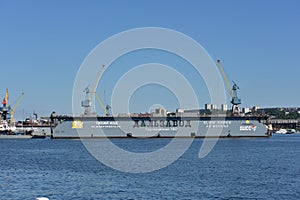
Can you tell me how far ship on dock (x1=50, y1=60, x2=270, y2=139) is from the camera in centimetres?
18425

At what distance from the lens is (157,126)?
617 feet

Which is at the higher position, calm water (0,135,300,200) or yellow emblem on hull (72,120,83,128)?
yellow emblem on hull (72,120,83,128)

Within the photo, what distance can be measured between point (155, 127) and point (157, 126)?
74 centimetres

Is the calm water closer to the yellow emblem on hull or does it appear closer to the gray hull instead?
the gray hull

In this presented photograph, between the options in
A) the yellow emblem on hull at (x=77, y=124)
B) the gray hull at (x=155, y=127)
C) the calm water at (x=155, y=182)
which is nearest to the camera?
the calm water at (x=155, y=182)

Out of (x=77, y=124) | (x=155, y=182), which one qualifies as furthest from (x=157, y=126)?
(x=155, y=182)

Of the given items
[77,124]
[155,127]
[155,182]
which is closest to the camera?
[155,182]

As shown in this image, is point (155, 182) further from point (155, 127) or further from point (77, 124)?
point (155, 127)

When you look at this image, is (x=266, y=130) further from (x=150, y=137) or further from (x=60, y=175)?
(x=60, y=175)

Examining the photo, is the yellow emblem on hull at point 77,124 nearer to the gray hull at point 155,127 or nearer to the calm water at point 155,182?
the gray hull at point 155,127

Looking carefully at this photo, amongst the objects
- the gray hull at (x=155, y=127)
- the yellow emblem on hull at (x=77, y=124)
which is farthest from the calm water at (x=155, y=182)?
the yellow emblem on hull at (x=77, y=124)

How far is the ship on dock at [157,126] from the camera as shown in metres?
184


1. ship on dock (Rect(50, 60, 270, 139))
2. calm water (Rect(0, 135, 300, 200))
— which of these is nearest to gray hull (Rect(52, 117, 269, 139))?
ship on dock (Rect(50, 60, 270, 139))

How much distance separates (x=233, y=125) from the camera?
610ft
